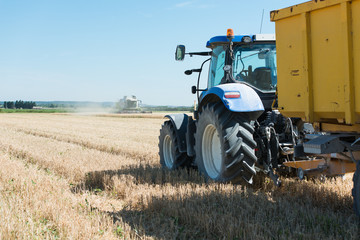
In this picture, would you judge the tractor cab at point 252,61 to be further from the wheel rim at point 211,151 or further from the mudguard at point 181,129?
the mudguard at point 181,129

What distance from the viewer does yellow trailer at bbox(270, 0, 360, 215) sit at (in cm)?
325

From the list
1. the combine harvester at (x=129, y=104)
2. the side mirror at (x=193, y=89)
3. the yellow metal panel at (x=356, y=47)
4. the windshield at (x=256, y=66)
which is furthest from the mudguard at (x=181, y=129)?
the combine harvester at (x=129, y=104)

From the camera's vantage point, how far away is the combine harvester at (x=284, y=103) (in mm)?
3367

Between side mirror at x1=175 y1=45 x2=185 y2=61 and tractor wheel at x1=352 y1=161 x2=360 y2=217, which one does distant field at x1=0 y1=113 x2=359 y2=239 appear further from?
side mirror at x1=175 y1=45 x2=185 y2=61

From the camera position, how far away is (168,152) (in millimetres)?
7398

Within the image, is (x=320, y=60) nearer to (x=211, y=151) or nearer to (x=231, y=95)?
(x=231, y=95)

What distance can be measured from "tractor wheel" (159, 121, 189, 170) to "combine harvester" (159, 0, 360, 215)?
0.02 metres

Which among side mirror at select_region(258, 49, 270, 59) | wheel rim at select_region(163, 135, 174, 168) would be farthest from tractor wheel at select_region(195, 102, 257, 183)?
wheel rim at select_region(163, 135, 174, 168)

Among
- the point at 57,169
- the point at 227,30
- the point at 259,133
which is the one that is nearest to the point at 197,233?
the point at 259,133

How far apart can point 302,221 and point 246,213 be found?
0.53m

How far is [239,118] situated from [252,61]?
1.11 metres

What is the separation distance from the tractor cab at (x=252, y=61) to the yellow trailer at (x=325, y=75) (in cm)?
139

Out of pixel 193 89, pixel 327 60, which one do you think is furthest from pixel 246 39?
pixel 327 60

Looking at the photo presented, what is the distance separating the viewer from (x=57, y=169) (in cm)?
716
